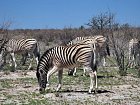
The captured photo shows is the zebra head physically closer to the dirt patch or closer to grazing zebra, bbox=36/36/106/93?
grazing zebra, bbox=36/36/106/93

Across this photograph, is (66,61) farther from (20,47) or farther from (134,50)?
(134,50)

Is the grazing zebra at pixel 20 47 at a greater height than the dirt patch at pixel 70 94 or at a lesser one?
greater

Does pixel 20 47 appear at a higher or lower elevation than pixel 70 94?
higher

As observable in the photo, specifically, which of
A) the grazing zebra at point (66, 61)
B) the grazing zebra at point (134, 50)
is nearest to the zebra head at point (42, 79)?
the grazing zebra at point (66, 61)

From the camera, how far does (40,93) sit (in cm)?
1346

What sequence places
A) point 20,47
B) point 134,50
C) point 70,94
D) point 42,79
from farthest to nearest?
point 134,50
point 20,47
point 42,79
point 70,94

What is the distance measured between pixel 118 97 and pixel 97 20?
24943 millimetres

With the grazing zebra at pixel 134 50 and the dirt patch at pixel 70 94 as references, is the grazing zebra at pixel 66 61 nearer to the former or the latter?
Result: the dirt patch at pixel 70 94

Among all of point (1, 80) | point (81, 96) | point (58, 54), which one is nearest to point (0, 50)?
point (1, 80)

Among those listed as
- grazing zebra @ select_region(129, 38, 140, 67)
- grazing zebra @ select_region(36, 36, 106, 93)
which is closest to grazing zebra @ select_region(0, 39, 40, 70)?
grazing zebra @ select_region(129, 38, 140, 67)

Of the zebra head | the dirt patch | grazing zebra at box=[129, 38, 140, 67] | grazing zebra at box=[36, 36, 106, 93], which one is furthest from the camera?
grazing zebra at box=[129, 38, 140, 67]

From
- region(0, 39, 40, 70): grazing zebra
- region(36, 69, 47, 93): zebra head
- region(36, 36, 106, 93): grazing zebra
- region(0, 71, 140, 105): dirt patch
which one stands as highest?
region(0, 39, 40, 70): grazing zebra

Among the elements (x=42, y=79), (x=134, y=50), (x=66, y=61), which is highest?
(x=134, y=50)

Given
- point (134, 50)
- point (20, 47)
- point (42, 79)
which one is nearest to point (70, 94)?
point (42, 79)
